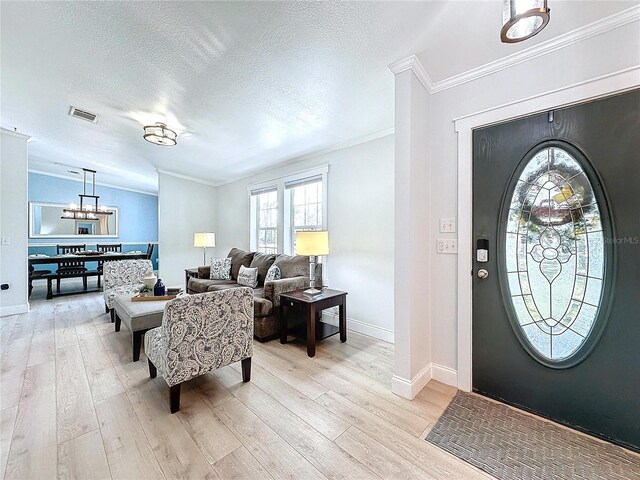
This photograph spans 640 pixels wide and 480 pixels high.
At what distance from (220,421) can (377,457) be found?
996 millimetres

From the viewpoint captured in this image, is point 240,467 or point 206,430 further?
point 206,430

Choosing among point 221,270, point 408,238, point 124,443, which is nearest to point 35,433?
point 124,443

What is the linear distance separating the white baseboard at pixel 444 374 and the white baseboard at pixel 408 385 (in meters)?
0.17

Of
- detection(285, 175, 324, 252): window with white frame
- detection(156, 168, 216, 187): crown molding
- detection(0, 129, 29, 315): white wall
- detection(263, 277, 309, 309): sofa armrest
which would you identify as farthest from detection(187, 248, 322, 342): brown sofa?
detection(0, 129, 29, 315): white wall

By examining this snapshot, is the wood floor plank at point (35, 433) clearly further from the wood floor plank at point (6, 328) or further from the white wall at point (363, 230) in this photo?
the white wall at point (363, 230)

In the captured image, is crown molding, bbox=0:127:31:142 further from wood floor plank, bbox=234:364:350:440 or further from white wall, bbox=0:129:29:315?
wood floor plank, bbox=234:364:350:440

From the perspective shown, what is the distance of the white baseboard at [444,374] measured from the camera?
208 centimetres

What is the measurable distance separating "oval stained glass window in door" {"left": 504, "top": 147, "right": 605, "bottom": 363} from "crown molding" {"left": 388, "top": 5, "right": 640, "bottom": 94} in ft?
2.18

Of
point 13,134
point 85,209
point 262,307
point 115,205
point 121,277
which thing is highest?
point 13,134

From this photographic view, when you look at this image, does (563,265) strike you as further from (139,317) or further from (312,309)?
(139,317)

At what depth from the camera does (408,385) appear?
1.92 meters

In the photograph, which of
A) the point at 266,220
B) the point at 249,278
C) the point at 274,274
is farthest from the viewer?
the point at 266,220

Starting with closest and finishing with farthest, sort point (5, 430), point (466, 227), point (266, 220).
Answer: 1. point (5, 430)
2. point (466, 227)
3. point (266, 220)

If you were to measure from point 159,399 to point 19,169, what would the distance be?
4491 mm
